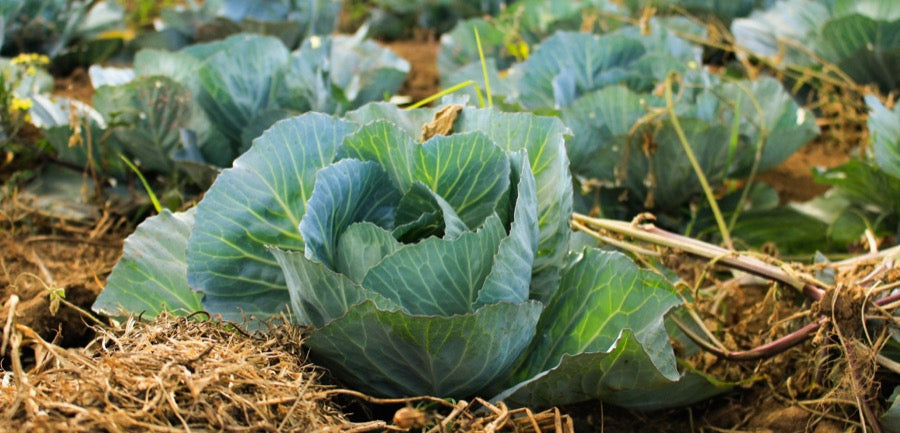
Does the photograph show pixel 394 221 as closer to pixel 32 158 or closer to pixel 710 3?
pixel 32 158

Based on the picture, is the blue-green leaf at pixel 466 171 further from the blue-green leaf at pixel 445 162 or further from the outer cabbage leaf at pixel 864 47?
the outer cabbage leaf at pixel 864 47

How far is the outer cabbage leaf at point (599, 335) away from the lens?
5.66 ft

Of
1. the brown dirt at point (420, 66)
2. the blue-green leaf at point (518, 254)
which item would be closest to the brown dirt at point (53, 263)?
the blue-green leaf at point (518, 254)

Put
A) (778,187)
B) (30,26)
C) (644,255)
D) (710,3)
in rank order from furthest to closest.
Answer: (710,3)
(30,26)
(778,187)
(644,255)

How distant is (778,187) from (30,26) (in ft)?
11.0

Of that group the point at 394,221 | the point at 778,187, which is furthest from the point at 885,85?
the point at 394,221

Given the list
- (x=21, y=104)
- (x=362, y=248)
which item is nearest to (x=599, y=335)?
(x=362, y=248)

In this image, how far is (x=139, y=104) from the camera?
2760 millimetres

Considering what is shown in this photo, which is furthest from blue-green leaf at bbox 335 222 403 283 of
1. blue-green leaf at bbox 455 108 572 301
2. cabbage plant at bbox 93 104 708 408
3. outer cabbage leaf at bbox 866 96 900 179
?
outer cabbage leaf at bbox 866 96 900 179

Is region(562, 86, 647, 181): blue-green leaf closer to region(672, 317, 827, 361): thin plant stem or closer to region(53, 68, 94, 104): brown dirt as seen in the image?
region(672, 317, 827, 361): thin plant stem

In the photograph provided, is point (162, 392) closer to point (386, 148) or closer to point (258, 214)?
point (258, 214)

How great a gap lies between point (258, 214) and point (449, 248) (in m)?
0.44

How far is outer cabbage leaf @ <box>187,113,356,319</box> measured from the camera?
172 centimetres

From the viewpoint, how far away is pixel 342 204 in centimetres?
170
